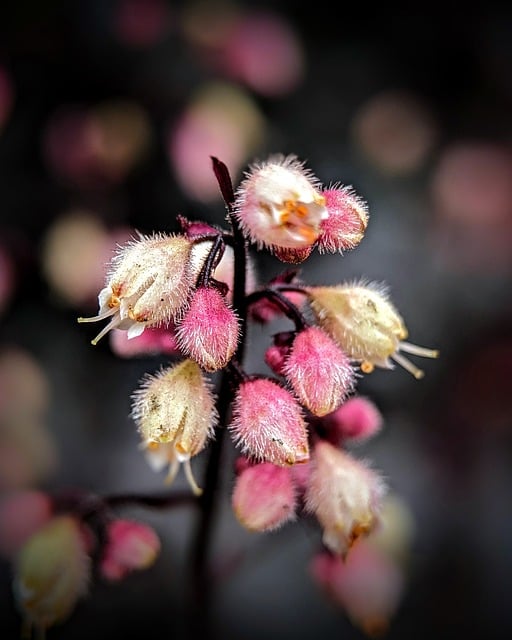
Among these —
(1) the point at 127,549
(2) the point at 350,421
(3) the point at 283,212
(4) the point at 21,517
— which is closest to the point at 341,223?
(3) the point at 283,212

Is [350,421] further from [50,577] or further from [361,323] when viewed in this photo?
[50,577]

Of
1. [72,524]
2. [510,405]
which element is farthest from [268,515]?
[510,405]

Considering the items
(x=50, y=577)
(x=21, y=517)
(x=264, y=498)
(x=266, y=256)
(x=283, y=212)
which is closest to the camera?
(x=283, y=212)

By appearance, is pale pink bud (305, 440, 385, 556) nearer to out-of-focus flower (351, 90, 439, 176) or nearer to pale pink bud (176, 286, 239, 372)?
pale pink bud (176, 286, 239, 372)

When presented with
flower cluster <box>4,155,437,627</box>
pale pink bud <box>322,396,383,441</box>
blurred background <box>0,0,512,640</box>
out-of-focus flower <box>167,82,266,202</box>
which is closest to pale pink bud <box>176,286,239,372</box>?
flower cluster <box>4,155,437,627</box>

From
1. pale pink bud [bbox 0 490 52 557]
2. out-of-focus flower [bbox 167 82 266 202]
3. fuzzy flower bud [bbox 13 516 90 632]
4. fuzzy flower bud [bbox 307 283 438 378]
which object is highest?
fuzzy flower bud [bbox 307 283 438 378]

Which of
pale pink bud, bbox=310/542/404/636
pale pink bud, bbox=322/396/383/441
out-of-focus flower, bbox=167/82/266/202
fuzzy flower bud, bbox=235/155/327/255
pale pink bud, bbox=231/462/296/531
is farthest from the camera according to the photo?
out-of-focus flower, bbox=167/82/266/202
